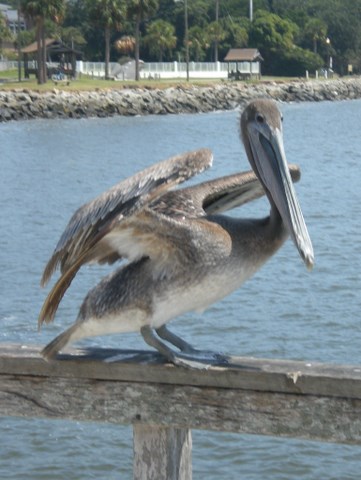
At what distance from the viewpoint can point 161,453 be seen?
2.90 metres

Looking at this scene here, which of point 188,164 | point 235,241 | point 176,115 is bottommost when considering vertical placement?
point 176,115

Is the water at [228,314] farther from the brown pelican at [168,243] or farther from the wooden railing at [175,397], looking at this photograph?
the wooden railing at [175,397]

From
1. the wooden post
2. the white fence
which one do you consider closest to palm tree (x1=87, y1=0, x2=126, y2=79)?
the white fence

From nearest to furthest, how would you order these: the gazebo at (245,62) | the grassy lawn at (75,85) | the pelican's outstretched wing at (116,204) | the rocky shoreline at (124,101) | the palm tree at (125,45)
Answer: the pelican's outstretched wing at (116,204) < the rocky shoreline at (124,101) < the grassy lawn at (75,85) < the palm tree at (125,45) < the gazebo at (245,62)

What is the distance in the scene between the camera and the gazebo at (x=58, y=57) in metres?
71.3

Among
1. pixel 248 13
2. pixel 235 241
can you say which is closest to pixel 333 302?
pixel 235 241

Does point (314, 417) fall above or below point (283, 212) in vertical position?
below

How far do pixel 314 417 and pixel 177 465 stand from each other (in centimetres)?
38

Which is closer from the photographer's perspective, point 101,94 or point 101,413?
point 101,413

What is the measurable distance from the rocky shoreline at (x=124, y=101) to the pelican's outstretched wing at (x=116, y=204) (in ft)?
161

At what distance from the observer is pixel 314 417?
278 cm

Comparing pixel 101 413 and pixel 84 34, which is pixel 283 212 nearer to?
pixel 101 413

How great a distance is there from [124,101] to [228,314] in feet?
156

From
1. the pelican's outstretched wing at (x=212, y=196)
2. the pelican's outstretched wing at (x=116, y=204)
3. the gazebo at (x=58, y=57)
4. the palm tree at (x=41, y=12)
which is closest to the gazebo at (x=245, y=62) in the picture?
the gazebo at (x=58, y=57)
